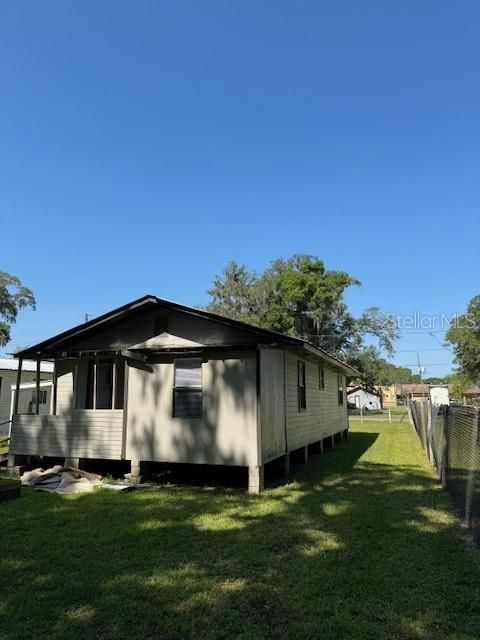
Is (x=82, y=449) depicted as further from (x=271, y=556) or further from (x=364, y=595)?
(x=364, y=595)

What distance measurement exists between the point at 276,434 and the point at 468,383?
186 feet

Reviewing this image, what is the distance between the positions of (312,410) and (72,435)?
643 centimetres

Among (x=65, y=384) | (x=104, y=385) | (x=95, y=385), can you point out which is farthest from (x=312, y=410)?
(x=65, y=384)

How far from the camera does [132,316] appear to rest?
998 centimetres

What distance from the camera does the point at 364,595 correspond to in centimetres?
404

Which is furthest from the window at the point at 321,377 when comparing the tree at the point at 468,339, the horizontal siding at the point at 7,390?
the tree at the point at 468,339

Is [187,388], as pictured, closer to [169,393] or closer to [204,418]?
[169,393]

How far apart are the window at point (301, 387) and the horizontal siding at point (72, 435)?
4.53m

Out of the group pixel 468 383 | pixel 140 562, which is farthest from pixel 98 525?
pixel 468 383

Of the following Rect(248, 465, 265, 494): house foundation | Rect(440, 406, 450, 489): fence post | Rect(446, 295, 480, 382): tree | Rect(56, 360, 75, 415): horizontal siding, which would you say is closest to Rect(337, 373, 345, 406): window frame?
Rect(440, 406, 450, 489): fence post

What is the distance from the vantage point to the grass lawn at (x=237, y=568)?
11.7 feet

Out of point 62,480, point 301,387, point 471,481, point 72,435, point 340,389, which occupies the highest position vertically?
point 340,389

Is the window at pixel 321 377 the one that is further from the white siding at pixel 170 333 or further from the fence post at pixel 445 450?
the white siding at pixel 170 333

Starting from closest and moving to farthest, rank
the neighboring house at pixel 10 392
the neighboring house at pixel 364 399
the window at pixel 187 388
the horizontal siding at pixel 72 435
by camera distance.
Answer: the window at pixel 187 388 → the horizontal siding at pixel 72 435 → the neighboring house at pixel 10 392 → the neighboring house at pixel 364 399
